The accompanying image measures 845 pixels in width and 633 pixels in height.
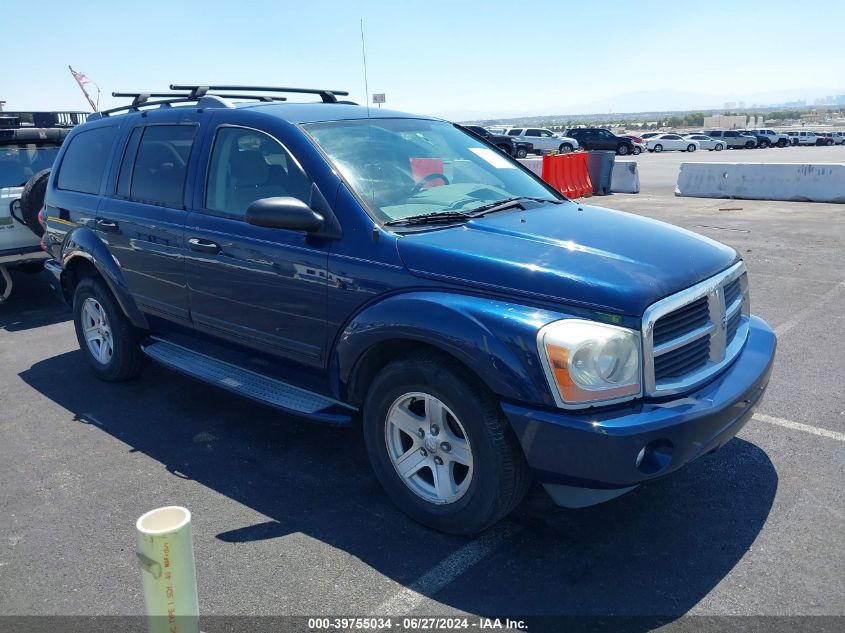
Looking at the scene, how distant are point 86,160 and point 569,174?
13432 mm

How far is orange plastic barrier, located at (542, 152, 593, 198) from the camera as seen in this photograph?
16.7 m

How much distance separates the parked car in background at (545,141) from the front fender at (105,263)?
36218 mm

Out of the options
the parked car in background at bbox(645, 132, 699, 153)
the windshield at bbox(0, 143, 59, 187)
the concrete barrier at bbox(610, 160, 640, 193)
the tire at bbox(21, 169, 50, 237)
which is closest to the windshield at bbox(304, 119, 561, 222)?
the tire at bbox(21, 169, 50, 237)

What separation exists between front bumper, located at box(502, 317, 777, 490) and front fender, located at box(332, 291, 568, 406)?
113mm

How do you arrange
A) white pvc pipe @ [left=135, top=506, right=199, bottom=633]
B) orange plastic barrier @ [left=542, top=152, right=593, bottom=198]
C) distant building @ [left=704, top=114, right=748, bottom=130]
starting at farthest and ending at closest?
1. distant building @ [left=704, top=114, right=748, bottom=130]
2. orange plastic barrier @ [left=542, top=152, right=593, bottom=198]
3. white pvc pipe @ [left=135, top=506, right=199, bottom=633]

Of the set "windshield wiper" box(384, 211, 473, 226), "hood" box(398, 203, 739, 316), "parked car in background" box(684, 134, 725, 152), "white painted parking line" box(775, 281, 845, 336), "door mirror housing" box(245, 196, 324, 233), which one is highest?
"door mirror housing" box(245, 196, 324, 233)

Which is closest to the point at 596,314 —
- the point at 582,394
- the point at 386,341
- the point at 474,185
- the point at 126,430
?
the point at 582,394

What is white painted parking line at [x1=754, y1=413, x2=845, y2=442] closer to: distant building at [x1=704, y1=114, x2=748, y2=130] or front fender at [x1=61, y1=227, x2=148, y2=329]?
front fender at [x1=61, y1=227, x2=148, y2=329]

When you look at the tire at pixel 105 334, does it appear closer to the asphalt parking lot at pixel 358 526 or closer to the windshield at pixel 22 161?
the asphalt parking lot at pixel 358 526

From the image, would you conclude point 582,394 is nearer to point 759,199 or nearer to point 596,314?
point 596,314

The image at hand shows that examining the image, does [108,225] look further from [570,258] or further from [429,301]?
[570,258]

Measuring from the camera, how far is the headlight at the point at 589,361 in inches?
111

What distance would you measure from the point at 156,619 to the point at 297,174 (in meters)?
2.39

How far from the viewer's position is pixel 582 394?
9.31 feet
